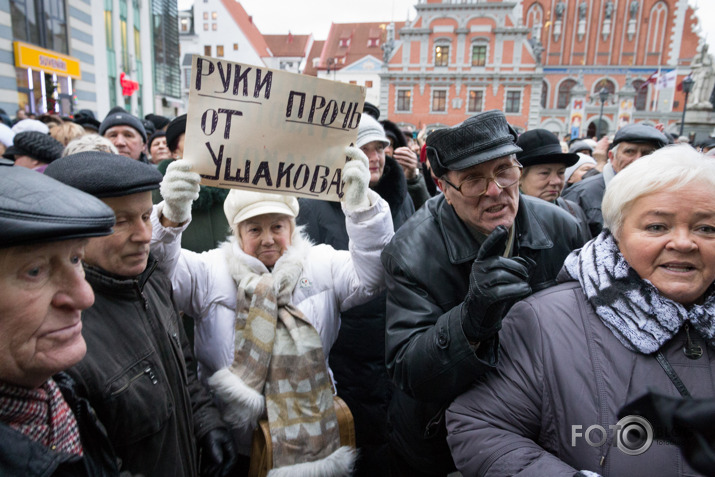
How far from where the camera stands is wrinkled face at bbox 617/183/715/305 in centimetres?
134

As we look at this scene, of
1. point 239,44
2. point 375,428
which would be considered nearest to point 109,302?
point 375,428

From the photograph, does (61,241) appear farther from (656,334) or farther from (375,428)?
(375,428)

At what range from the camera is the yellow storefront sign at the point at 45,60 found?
10898 mm

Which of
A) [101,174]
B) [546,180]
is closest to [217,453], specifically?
[101,174]

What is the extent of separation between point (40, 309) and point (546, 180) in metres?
3.29

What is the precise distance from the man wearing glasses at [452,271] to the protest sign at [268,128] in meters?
0.43

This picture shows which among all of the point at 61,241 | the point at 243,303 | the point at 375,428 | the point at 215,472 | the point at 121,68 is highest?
the point at 121,68

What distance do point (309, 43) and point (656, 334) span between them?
63.2 metres

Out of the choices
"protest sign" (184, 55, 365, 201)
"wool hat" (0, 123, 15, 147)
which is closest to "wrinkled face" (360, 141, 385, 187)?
"protest sign" (184, 55, 365, 201)

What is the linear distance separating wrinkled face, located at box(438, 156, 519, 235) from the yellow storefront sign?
1316cm

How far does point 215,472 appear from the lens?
1.80m

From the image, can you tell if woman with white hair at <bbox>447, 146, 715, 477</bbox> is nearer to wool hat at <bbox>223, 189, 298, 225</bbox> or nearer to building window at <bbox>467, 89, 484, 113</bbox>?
wool hat at <bbox>223, 189, 298, 225</bbox>

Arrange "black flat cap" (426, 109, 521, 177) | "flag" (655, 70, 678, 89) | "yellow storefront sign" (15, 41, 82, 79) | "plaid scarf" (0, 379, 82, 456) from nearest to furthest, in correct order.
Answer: "plaid scarf" (0, 379, 82, 456), "black flat cap" (426, 109, 521, 177), "yellow storefront sign" (15, 41, 82, 79), "flag" (655, 70, 678, 89)

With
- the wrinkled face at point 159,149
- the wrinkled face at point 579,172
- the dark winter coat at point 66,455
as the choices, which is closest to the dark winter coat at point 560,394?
the dark winter coat at point 66,455
